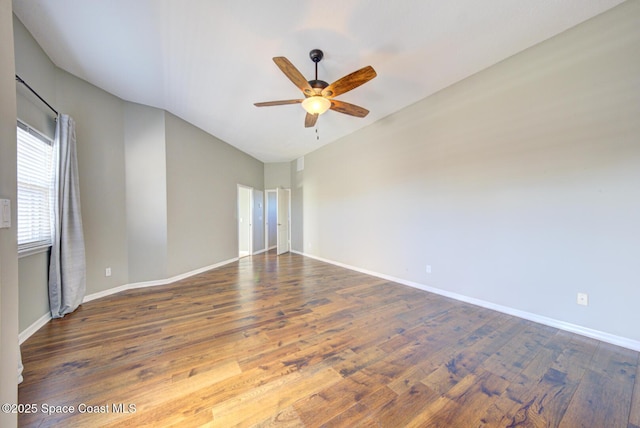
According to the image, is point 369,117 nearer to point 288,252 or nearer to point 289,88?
point 289,88

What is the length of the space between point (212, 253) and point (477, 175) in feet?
16.5

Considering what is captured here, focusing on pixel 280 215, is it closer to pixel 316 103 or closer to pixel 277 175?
pixel 277 175

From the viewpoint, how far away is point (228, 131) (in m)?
4.72

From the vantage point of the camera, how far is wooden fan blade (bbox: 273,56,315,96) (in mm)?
1966

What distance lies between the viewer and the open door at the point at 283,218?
7.08 metres

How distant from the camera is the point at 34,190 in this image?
237cm

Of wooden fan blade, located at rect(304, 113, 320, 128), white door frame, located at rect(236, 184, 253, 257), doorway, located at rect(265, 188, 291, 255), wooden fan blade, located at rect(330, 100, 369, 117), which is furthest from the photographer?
doorway, located at rect(265, 188, 291, 255)

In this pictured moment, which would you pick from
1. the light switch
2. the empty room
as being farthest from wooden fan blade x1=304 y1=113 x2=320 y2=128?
the light switch

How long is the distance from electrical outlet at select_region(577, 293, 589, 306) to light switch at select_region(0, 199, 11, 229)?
4.28 metres

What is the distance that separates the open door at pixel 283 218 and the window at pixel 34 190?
4.82 meters

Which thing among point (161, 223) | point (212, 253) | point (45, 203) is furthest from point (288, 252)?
point (45, 203)

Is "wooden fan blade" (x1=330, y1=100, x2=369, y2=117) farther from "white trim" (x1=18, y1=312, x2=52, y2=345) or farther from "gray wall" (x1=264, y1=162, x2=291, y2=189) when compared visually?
"gray wall" (x1=264, y1=162, x2=291, y2=189)

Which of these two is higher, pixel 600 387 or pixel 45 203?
pixel 45 203

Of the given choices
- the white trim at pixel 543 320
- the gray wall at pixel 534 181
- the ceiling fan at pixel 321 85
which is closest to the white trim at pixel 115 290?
the ceiling fan at pixel 321 85
